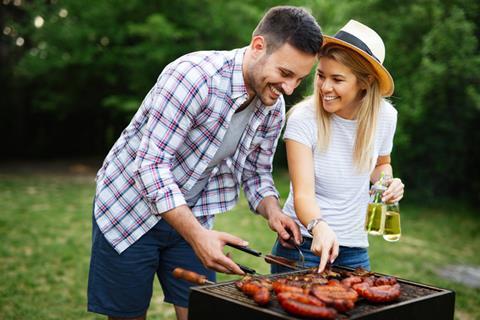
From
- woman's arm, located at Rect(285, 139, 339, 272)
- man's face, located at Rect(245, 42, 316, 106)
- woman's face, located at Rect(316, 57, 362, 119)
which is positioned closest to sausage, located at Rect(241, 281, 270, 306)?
woman's arm, located at Rect(285, 139, 339, 272)

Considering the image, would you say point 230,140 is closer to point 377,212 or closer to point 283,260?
point 283,260

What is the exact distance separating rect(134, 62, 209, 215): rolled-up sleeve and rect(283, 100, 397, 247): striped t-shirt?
1.99ft

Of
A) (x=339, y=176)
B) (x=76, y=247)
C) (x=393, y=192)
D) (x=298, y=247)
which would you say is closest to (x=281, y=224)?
(x=298, y=247)

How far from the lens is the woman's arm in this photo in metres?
2.79

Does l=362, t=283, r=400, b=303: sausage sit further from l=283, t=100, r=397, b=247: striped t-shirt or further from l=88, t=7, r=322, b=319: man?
l=283, t=100, r=397, b=247: striped t-shirt

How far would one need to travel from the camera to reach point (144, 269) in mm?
3180

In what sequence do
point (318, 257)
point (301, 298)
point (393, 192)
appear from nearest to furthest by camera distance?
point (301, 298) < point (393, 192) < point (318, 257)

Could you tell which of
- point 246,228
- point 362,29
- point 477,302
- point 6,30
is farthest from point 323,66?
point 6,30

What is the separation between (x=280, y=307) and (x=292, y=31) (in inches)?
51.3

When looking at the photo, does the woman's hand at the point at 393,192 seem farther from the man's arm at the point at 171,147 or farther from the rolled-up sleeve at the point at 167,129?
the rolled-up sleeve at the point at 167,129

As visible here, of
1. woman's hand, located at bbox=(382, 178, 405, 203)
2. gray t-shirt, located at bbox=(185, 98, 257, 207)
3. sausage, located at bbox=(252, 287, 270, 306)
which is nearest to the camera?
sausage, located at bbox=(252, 287, 270, 306)

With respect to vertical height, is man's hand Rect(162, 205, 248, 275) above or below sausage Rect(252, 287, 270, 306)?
above

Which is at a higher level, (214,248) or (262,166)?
(262,166)

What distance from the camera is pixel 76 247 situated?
7.53m
